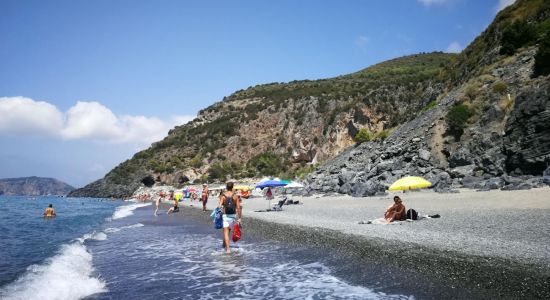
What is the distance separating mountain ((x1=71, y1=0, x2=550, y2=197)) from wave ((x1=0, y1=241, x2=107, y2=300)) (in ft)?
58.2

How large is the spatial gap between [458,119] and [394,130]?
12.3 m

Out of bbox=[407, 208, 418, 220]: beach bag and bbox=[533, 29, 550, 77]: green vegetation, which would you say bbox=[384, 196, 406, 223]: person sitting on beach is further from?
bbox=[533, 29, 550, 77]: green vegetation

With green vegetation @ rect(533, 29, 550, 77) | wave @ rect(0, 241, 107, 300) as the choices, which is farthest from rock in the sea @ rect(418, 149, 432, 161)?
wave @ rect(0, 241, 107, 300)

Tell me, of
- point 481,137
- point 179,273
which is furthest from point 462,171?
point 179,273

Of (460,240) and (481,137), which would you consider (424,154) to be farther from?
(460,240)

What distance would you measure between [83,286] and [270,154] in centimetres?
7077

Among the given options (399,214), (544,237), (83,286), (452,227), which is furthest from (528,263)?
(83,286)

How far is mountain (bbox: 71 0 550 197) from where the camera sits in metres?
22.5

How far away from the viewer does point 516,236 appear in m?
A: 8.27

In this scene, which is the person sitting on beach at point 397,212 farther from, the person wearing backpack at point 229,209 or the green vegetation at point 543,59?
the green vegetation at point 543,59

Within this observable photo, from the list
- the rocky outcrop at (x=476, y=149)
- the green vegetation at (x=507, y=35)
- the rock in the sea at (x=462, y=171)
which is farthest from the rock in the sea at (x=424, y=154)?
the green vegetation at (x=507, y=35)

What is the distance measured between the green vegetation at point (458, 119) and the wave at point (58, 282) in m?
25.9

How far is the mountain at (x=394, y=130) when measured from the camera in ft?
73.7

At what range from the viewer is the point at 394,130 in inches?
1587
